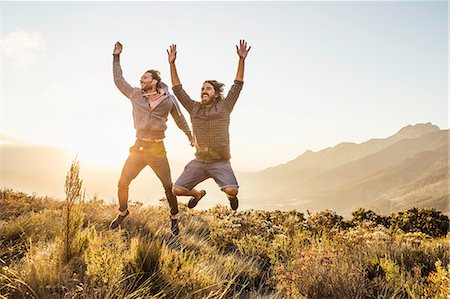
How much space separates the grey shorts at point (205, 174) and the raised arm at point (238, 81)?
3.13 feet

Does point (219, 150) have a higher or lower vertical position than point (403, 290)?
higher

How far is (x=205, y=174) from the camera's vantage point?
6.32 m

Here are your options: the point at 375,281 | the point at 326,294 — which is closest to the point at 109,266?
the point at 326,294

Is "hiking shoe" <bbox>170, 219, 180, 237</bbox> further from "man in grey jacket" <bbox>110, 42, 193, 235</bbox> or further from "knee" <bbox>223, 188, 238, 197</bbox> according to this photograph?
"knee" <bbox>223, 188, 238, 197</bbox>

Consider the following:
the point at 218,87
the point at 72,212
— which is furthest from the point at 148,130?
the point at 72,212

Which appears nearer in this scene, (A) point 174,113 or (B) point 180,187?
(B) point 180,187

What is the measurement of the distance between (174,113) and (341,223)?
5620 millimetres

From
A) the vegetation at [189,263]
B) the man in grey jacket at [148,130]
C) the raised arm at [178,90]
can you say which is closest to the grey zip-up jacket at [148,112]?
the man in grey jacket at [148,130]

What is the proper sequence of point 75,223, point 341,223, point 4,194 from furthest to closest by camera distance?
point 341,223, point 4,194, point 75,223

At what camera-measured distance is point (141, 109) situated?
250 inches

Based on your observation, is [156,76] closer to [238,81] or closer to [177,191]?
[238,81]

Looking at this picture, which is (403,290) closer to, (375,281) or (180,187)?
(375,281)

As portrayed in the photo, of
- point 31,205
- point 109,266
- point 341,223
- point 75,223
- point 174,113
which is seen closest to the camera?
point 109,266

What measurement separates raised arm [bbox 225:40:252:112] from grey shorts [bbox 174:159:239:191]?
95cm
